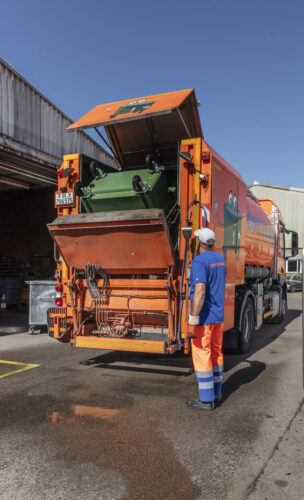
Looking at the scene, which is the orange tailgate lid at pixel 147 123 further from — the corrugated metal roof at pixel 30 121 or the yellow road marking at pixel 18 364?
the corrugated metal roof at pixel 30 121

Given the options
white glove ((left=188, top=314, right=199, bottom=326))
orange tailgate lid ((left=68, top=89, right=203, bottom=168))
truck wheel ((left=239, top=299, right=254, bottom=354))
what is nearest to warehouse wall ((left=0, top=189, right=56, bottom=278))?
orange tailgate lid ((left=68, top=89, right=203, bottom=168))

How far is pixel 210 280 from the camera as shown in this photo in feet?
14.4

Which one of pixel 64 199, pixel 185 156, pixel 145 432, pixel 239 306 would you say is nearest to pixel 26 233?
pixel 64 199

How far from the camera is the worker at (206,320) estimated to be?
4223 millimetres

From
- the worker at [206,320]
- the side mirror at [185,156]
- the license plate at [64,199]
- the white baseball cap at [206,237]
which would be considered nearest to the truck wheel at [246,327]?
the worker at [206,320]

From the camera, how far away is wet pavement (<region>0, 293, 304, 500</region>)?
9.26 feet

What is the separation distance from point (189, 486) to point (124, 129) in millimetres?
5068

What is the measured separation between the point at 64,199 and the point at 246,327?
12.8ft

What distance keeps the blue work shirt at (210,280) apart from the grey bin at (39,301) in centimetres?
555

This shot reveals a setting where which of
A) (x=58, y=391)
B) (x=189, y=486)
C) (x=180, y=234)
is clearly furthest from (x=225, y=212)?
(x=189, y=486)

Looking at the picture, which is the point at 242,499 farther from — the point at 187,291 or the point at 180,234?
the point at 180,234

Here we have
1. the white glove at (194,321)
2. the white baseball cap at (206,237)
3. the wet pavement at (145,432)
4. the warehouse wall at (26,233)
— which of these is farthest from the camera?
the warehouse wall at (26,233)

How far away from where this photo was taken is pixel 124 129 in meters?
6.43

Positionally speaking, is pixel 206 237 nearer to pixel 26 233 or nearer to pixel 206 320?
pixel 206 320
